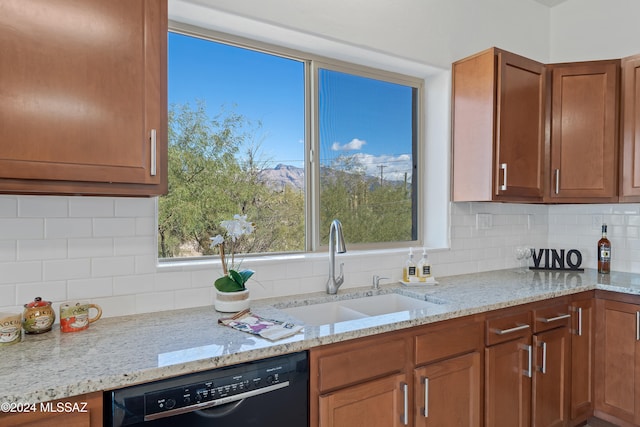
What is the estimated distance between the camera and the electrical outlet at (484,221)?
273 cm

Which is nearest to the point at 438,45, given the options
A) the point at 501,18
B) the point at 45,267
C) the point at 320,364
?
the point at 501,18

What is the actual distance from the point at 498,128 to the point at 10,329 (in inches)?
98.1

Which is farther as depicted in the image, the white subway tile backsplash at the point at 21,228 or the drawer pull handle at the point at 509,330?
the drawer pull handle at the point at 509,330

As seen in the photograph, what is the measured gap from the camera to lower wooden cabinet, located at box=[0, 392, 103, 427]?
0.94m

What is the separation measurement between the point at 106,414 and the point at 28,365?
0.27 m

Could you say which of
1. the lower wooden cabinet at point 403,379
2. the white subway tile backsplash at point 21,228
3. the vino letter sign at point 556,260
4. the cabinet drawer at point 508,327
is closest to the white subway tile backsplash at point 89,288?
the white subway tile backsplash at point 21,228

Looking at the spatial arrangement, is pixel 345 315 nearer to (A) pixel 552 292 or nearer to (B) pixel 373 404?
(B) pixel 373 404

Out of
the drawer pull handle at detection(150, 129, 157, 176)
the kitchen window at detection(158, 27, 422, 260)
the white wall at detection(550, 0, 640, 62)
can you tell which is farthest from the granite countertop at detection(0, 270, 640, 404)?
the white wall at detection(550, 0, 640, 62)

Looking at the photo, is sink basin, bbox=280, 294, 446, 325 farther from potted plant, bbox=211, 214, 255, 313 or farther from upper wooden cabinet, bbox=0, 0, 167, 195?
upper wooden cabinet, bbox=0, 0, 167, 195

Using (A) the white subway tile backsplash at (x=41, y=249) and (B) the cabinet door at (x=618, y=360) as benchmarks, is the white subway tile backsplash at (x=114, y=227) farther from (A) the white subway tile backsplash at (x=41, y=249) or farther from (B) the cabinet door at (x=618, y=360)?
(B) the cabinet door at (x=618, y=360)

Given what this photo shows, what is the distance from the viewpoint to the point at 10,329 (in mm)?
1238

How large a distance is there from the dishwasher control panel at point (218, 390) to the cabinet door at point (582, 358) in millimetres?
1873

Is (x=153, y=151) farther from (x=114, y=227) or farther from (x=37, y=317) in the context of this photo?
(x=37, y=317)

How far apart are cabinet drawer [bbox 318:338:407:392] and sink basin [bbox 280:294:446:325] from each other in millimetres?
243
